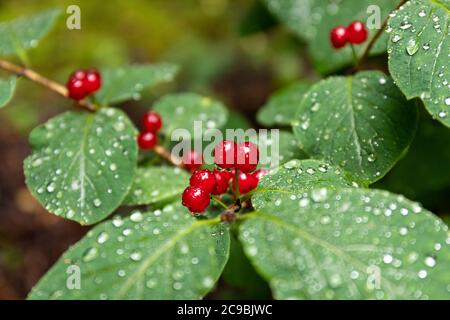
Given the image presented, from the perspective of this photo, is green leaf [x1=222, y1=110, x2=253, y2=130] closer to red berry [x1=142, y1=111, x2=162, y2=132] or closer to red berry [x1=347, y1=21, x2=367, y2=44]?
red berry [x1=142, y1=111, x2=162, y2=132]

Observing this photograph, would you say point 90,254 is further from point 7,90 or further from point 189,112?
point 189,112

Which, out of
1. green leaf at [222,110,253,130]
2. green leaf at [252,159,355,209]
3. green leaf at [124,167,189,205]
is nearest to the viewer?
green leaf at [252,159,355,209]

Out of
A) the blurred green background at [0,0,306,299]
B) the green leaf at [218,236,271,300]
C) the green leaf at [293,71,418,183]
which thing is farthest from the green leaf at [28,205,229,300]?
the blurred green background at [0,0,306,299]

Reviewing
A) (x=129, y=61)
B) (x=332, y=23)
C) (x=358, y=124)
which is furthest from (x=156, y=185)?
(x=129, y=61)

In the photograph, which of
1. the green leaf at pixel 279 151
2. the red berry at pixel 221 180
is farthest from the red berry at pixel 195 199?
the green leaf at pixel 279 151

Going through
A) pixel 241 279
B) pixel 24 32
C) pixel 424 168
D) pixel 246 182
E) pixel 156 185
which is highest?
pixel 24 32

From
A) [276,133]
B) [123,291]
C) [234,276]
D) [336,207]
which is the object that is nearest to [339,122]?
[276,133]
